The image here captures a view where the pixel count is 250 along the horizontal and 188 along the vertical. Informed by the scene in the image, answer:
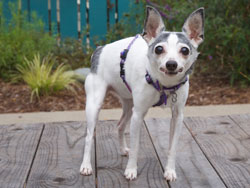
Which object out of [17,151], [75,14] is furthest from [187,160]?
[75,14]

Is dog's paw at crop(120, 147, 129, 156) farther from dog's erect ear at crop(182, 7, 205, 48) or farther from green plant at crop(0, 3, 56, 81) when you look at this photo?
green plant at crop(0, 3, 56, 81)

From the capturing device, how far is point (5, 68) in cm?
666

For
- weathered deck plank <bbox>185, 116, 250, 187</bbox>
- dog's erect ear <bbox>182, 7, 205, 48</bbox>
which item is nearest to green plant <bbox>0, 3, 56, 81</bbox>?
weathered deck plank <bbox>185, 116, 250, 187</bbox>

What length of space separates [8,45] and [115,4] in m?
2.19

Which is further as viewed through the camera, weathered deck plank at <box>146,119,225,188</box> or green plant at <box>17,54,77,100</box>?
green plant at <box>17,54,77,100</box>

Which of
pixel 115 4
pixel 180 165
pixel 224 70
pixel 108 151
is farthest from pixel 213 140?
pixel 115 4

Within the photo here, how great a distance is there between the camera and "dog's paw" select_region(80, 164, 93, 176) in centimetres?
323

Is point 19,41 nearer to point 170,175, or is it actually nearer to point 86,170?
point 86,170

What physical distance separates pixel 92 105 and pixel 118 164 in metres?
0.57

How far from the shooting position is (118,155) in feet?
11.9

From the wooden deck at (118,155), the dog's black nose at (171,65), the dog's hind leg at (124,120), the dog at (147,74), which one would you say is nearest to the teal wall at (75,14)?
the wooden deck at (118,155)

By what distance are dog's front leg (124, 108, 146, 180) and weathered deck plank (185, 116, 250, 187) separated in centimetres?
68

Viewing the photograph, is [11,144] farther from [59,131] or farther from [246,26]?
[246,26]

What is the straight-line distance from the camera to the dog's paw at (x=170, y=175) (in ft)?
10.2
